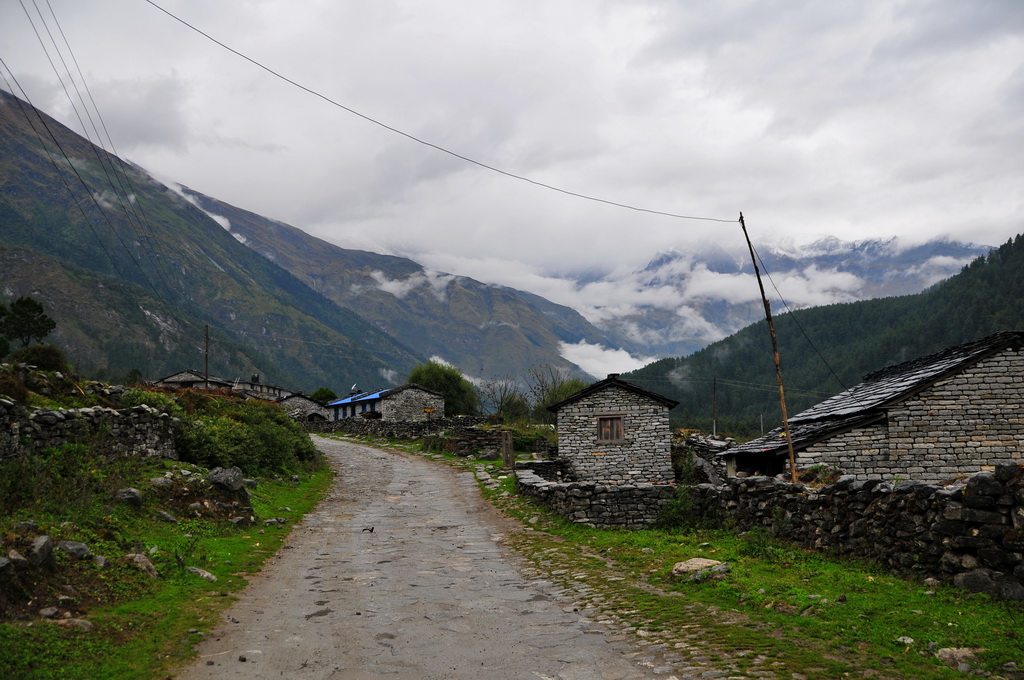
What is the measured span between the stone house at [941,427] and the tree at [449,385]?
66.0 metres

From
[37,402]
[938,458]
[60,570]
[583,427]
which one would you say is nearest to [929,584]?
[60,570]

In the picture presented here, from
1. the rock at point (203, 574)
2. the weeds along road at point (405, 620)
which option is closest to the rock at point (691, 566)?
the weeds along road at point (405, 620)

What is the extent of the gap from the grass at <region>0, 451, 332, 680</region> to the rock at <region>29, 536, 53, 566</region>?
0.55 feet

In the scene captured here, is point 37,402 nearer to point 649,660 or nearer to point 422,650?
point 422,650

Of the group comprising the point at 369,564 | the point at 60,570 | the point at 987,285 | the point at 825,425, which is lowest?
the point at 369,564

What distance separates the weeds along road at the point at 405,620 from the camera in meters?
7.24

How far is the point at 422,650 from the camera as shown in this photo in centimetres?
790

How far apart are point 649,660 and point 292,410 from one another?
7858 centimetres

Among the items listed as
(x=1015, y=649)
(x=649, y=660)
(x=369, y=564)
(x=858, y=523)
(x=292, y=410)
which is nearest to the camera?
(x=1015, y=649)

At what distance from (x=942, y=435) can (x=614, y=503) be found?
10.8 metres

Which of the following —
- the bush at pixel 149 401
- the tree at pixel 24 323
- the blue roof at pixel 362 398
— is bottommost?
the bush at pixel 149 401

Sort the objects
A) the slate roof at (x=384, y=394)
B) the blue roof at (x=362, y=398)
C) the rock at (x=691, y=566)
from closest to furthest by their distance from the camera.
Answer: the rock at (x=691, y=566) < the slate roof at (x=384, y=394) < the blue roof at (x=362, y=398)

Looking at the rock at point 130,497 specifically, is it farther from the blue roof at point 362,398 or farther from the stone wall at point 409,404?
the blue roof at point 362,398

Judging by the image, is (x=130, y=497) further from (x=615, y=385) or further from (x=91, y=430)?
(x=615, y=385)
